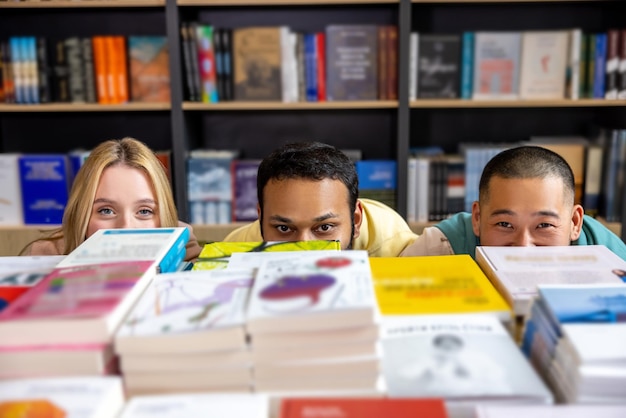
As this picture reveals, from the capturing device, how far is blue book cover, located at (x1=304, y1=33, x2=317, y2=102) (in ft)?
8.46

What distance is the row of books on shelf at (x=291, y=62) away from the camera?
8.41 feet

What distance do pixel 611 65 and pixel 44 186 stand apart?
2.45 m

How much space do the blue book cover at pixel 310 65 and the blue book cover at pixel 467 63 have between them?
0.62m

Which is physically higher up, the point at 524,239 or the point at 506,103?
the point at 506,103

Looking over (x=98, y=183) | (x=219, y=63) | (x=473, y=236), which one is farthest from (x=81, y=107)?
(x=473, y=236)

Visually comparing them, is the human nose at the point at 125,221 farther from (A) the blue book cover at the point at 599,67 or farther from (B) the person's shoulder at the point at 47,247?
(A) the blue book cover at the point at 599,67

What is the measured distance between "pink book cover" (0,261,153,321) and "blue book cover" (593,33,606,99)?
2289 mm

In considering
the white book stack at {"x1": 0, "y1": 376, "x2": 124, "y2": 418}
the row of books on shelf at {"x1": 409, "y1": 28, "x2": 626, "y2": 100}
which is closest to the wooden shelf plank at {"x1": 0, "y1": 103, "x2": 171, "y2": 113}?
the row of books on shelf at {"x1": 409, "y1": 28, "x2": 626, "y2": 100}

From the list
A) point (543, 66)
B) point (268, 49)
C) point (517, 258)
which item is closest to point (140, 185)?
point (517, 258)

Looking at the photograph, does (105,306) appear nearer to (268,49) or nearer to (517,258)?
(517,258)

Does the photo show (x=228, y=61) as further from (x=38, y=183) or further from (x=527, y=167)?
(x=527, y=167)

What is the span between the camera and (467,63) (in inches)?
102

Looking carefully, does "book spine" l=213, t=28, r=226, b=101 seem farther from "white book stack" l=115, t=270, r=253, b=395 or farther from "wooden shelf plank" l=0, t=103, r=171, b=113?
"white book stack" l=115, t=270, r=253, b=395

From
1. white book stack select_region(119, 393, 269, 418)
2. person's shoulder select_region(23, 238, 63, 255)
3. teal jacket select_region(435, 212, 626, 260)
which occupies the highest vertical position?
white book stack select_region(119, 393, 269, 418)
